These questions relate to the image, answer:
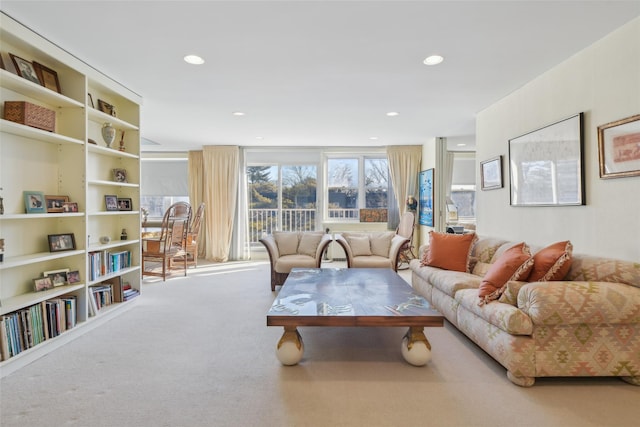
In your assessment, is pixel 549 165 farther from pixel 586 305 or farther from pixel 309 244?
pixel 309 244

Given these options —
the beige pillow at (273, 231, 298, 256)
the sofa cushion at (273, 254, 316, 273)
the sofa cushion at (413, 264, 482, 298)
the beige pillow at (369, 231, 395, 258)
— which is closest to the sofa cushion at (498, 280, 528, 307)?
the sofa cushion at (413, 264, 482, 298)

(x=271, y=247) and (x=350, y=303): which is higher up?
(x=271, y=247)

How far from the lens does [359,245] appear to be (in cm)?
457

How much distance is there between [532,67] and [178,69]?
125 inches

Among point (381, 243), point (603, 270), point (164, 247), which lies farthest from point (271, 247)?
point (603, 270)

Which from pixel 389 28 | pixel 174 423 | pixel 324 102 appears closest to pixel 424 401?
pixel 174 423

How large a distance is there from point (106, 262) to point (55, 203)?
832 mm

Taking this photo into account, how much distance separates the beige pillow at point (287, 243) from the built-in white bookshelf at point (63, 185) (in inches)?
69.6

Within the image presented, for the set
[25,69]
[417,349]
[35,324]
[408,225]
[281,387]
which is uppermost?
[25,69]

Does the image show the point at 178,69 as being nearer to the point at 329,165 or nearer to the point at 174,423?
the point at 174,423

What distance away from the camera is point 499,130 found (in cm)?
376

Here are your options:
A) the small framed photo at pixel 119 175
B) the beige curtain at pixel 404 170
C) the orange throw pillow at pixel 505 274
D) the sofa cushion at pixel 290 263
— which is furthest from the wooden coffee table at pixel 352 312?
the beige curtain at pixel 404 170

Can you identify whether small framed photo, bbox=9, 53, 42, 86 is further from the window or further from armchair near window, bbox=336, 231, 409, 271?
the window

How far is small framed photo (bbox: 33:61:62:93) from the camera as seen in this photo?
2584mm
